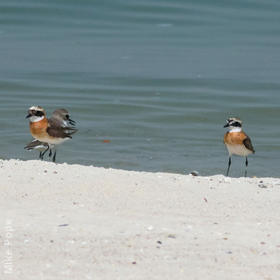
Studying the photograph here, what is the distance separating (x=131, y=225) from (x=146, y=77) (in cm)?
1337

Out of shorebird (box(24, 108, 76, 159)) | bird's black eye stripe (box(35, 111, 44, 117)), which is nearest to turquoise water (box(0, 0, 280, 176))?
shorebird (box(24, 108, 76, 159))

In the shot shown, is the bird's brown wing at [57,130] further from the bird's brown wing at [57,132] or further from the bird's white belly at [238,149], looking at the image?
the bird's white belly at [238,149]

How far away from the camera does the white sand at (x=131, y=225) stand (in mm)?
6141

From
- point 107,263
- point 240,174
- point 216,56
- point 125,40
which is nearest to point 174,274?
point 107,263

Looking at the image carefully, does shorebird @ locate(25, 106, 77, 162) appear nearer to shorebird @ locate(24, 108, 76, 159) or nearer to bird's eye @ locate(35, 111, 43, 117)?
bird's eye @ locate(35, 111, 43, 117)

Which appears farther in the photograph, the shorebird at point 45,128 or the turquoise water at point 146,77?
the turquoise water at point 146,77

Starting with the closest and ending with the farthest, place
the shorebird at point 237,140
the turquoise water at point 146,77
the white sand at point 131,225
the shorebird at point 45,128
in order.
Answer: the white sand at point 131,225 → the shorebird at point 45,128 → the shorebird at point 237,140 → the turquoise water at point 146,77

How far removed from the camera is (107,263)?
244 inches

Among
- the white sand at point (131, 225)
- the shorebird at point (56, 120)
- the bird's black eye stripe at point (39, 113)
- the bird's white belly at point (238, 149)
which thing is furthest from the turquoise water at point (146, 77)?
the white sand at point (131, 225)

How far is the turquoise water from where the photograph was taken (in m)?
13.6

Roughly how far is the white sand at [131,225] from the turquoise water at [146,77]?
368cm

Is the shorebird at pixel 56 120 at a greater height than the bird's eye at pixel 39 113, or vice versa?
the bird's eye at pixel 39 113

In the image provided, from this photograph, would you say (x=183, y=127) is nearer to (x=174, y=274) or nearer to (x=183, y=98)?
(x=183, y=98)

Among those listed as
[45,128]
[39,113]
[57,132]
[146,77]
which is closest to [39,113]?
[39,113]
